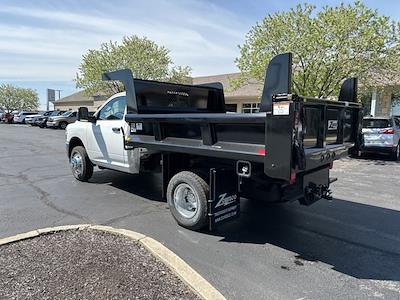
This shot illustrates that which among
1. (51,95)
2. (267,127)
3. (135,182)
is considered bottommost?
(135,182)

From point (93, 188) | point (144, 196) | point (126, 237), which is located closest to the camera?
point (126, 237)

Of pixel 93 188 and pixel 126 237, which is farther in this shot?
pixel 93 188

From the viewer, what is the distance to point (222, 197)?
15.1 ft

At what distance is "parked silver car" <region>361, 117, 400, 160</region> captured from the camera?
12.3 m

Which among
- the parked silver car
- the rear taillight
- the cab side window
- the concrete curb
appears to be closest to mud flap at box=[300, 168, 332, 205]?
the concrete curb

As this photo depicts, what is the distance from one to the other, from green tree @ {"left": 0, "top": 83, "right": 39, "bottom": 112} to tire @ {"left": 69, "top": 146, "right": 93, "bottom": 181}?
6723 centimetres

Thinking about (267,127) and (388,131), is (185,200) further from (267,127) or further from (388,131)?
(388,131)

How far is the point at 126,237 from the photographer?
4.32 metres

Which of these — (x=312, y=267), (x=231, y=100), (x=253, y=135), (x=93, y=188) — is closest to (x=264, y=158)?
(x=253, y=135)

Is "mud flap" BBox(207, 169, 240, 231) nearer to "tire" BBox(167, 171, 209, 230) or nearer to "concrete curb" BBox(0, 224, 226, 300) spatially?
"tire" BBox(167, 171, 209, 230)

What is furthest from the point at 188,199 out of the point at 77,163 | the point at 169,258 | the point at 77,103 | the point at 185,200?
the point at 77,103

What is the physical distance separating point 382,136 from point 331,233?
908cm

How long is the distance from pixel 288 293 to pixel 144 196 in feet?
13.1

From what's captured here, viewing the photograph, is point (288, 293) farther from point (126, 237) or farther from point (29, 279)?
point (29, 279)
